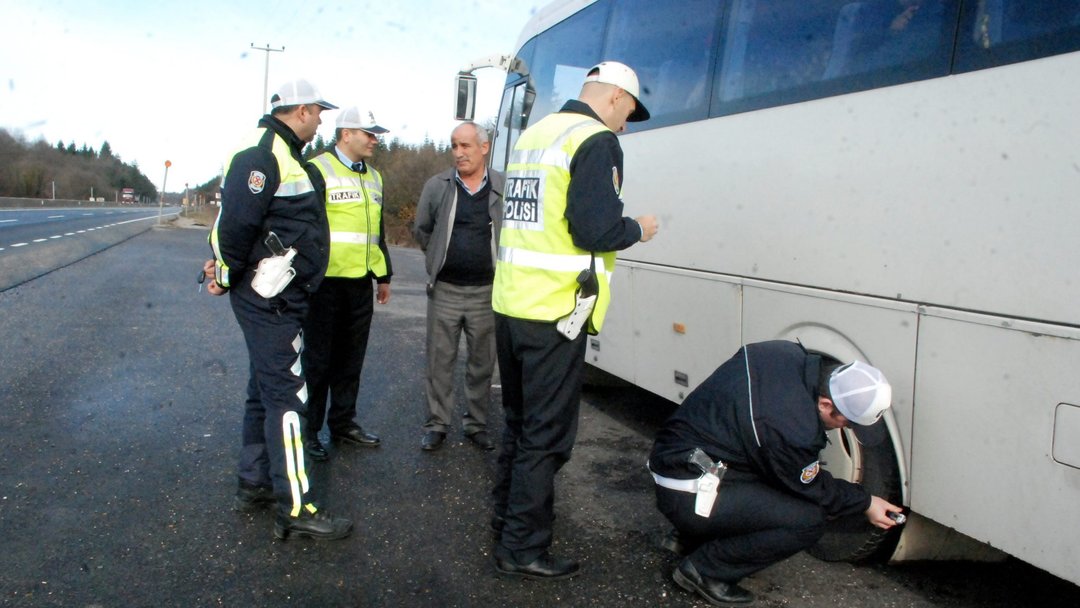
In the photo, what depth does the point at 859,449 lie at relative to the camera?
11.6 ft

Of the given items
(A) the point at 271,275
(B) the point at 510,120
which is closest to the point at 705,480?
(A) the point at 271,275

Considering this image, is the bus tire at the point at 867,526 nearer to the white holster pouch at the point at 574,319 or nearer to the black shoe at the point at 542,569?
the black shoe at the point at 542,569

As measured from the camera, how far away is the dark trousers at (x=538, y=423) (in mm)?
3299

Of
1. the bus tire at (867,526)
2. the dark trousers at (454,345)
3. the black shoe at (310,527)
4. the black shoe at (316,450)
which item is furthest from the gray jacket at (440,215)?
the bus tire at (867,526)

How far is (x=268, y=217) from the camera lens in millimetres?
3617

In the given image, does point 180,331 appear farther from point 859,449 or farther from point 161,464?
point 859,449

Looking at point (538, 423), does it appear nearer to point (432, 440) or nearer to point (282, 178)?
point (282, 178)

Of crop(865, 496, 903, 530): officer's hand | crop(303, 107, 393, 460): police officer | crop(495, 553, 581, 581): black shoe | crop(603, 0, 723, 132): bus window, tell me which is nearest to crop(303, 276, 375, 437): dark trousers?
crop(303, 107, 393, 460): police officer

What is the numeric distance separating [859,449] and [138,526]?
3307 mm

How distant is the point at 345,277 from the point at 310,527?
5.48 ft

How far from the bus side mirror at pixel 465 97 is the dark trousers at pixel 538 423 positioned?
455 centimetres

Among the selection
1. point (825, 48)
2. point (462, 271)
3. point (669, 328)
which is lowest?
point (669, 328)

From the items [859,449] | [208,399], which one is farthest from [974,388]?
[208,399]

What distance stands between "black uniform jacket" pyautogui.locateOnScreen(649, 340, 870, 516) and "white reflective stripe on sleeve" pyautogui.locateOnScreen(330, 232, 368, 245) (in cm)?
238
